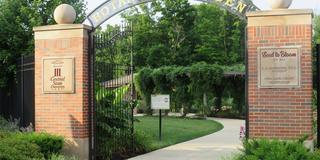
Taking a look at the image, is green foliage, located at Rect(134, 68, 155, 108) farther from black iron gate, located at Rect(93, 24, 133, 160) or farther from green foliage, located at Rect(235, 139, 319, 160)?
green foliage, located at Rect(235, 139, 319, 160)

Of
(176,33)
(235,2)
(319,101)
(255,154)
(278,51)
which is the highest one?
(176,33)

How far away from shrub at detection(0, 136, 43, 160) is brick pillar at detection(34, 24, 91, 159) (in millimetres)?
1382

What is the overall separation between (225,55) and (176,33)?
5600mm

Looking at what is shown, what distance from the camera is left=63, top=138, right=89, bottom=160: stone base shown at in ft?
36.3

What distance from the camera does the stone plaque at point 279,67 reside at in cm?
955

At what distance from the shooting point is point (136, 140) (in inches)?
534

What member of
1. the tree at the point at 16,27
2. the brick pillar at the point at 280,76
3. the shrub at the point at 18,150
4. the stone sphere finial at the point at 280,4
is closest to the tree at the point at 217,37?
the tree at the point at 16,27

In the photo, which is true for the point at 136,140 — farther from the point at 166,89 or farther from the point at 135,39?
the point at 135,39

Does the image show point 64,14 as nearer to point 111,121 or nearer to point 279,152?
point 111,121

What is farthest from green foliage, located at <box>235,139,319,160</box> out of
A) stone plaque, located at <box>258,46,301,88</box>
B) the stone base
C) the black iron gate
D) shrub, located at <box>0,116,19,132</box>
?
shrub, located at <box>0,116,19,132</box>

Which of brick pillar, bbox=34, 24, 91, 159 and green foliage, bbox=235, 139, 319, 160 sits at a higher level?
brick pillar, bbox=34, 24, 91, 159

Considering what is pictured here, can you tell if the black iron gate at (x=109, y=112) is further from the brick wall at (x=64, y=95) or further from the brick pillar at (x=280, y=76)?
the brick pillar at (x=280, y=76)

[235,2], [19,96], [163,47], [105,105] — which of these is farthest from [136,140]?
[163,47]

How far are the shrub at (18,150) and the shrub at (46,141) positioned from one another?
1.52 ft
